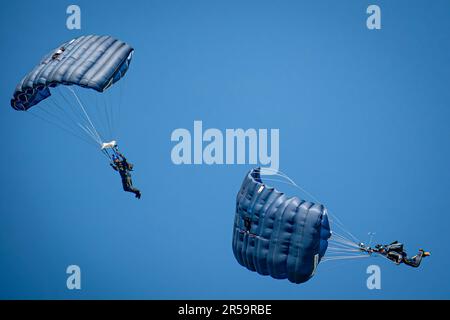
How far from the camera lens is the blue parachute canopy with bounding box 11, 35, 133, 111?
493 inches

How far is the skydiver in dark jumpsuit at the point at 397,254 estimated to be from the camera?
11.6 m

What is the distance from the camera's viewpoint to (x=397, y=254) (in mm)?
11656

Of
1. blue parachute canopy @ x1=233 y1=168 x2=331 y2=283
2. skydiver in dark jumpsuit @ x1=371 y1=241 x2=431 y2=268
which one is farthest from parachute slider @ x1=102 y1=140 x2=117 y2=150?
skydiver in dark jumpsuit @ x1=371 y1=241 x2=431 y2=268

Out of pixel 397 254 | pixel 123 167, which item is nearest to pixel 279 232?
pixel 397 254

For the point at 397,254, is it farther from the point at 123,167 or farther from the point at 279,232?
the point at 123,167

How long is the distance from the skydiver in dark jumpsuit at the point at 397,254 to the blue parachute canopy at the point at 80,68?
5657 mm

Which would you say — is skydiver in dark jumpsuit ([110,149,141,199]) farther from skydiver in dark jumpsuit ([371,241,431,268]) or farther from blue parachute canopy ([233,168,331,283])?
skydiver in dark jumpsuit ([371,241,431,268])

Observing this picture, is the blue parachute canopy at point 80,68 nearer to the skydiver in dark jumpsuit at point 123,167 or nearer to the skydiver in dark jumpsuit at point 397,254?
the skydiver in dark jumpsuit at point 123,167

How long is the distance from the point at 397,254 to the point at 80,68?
6527mm

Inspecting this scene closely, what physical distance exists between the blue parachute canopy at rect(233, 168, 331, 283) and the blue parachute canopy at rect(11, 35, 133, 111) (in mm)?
3288
